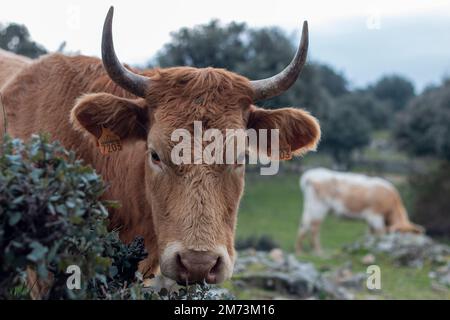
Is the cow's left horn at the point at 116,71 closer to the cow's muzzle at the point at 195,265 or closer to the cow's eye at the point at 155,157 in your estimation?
the cow's eye at the point at 155,157

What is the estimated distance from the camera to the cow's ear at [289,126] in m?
4.72

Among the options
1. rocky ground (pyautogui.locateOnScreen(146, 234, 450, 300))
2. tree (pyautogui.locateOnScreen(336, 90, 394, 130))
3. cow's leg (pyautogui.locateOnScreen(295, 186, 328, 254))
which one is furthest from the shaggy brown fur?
tree (pyautogui.locateOnScreen(336, 90, 394, 130))

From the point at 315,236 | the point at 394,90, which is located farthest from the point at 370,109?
the point at 315,236

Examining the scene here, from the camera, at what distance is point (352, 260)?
1448 centimetres

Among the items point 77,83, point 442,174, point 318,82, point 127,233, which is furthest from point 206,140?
point 318,82

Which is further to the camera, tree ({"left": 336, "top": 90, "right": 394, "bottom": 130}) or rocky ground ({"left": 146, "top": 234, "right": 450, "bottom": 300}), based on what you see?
tree ({"left": 336, "top": 90, "right": 394, "bottom": 130})

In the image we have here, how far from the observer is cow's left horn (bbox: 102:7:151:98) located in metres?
4.07

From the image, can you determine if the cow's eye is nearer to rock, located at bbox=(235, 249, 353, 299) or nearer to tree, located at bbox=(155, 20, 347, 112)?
rock, located at bbox=(235, 249, 353, 299)

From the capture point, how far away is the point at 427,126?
3616cm

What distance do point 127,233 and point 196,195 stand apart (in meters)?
1.13

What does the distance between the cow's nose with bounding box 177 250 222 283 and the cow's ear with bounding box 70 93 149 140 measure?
1.23m

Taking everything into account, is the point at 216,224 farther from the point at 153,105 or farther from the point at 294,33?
the point at 294,33

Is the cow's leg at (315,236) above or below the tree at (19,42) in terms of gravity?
below

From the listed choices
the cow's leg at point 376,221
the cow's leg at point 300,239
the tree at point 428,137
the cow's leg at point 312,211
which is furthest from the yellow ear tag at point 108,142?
the tree at point 428,137
